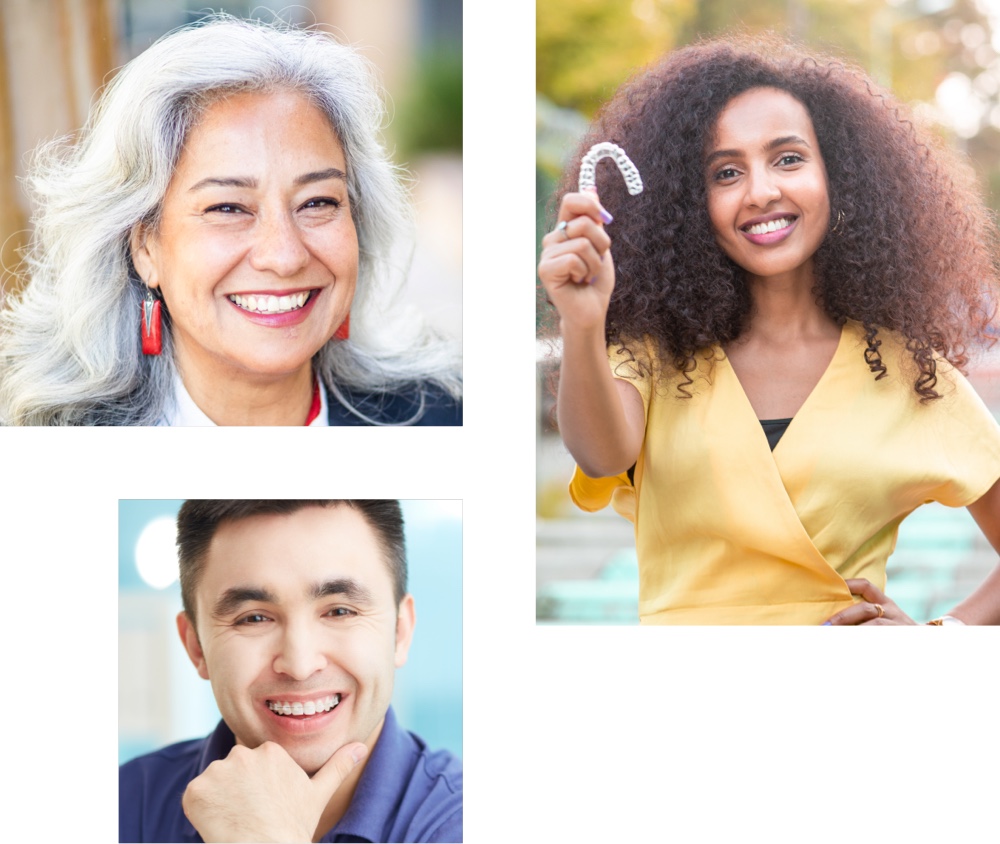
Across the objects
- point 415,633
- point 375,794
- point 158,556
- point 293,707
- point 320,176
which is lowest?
point 375,794

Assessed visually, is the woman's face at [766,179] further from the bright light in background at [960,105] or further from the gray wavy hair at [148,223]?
the gray wavy hair at [148,223]

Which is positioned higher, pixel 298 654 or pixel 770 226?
pixel 770 226

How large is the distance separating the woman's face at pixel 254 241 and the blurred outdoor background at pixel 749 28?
13.8 inches

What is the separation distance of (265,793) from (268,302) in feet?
2.64

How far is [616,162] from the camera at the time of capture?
194 centimetres

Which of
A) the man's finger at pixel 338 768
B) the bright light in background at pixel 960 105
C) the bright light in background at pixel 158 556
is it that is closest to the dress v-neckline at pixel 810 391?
the bright light in background at pixel 960 105

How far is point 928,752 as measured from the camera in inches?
77.5

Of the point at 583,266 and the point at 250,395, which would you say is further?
the point at 250,395

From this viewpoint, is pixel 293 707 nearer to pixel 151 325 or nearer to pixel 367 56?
pixel 151 325

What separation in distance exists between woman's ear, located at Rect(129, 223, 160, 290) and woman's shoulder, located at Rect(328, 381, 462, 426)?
34 centimetres

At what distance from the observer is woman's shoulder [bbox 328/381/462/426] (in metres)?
1.99

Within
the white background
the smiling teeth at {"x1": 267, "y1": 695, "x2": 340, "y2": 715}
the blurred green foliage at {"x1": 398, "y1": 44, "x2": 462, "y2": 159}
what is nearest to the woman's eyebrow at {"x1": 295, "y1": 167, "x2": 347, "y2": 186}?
the blurred green foliage at {"x1": 398, "y1": 44, "x2": 462, "y2": 159}

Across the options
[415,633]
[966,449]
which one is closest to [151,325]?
[415,633]

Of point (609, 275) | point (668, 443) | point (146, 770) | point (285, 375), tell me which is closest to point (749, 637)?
point (668, 443)
